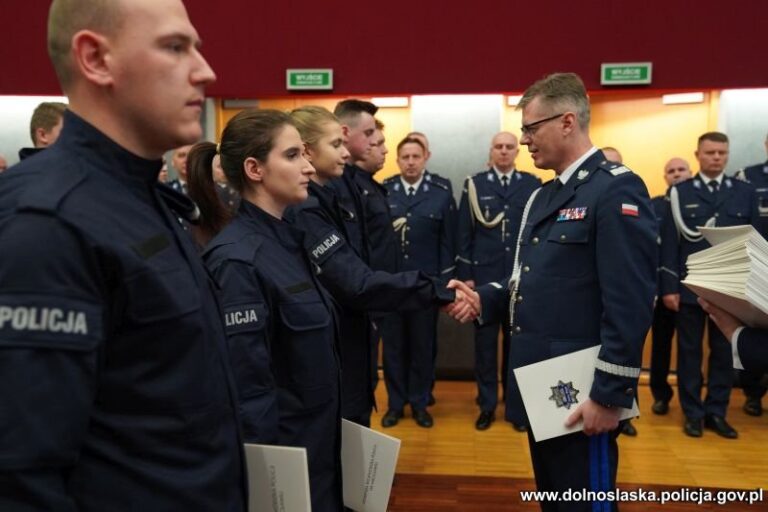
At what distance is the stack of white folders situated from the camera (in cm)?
157

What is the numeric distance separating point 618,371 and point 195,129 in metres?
1.46

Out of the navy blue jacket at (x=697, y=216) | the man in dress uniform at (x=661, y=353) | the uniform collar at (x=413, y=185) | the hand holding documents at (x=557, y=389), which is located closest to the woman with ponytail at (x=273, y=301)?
the hand holding documents at (x=557, y=389)

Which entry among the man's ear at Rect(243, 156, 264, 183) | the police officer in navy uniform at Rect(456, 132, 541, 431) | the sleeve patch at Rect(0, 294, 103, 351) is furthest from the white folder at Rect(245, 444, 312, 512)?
the police officer in navy uniform at Rect(456, 132, 541, 431)

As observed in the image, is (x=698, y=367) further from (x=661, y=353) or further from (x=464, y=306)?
(x=464, y=306)

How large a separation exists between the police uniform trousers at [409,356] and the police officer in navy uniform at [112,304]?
3586 mm

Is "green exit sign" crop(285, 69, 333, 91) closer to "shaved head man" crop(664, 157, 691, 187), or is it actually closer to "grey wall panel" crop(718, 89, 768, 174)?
"shaved head man" crop(664, 157, 691, 187)

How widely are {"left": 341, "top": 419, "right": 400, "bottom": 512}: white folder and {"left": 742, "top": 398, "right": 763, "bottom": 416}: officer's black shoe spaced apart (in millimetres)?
3869

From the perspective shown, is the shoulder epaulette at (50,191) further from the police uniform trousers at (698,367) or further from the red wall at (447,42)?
the red wall at (447,42)

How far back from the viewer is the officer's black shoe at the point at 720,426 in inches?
169

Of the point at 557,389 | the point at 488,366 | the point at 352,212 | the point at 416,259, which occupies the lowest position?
the point at 488,366

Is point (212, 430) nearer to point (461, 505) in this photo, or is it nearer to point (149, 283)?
point (149, 283)

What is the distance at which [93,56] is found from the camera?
102cm

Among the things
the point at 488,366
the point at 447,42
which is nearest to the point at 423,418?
the point at 488,366

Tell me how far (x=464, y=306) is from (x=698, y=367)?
276 centimetres
